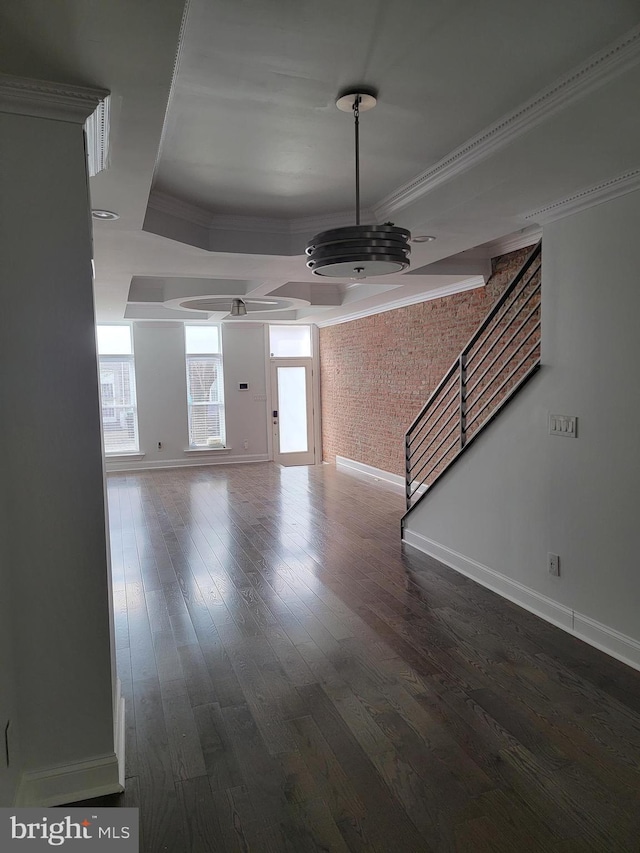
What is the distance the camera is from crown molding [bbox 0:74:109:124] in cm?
192

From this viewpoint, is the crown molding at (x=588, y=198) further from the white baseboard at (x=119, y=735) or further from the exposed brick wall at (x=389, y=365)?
the white baseboard at (x=119, y=735)

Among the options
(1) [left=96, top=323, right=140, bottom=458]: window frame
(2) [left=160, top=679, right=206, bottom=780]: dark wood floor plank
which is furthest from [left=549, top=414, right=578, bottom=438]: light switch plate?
(1) [left=96, top=323, right=140, bottom=458]: window frame

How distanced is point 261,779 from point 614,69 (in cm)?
305

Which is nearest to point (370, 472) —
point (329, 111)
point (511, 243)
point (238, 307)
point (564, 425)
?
point (238, 307)

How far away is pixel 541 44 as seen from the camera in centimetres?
211

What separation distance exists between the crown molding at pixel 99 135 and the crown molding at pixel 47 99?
44 millimetres

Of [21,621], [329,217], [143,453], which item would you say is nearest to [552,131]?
[329,217]

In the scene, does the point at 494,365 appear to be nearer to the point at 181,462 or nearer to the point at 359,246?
the point at 359,246

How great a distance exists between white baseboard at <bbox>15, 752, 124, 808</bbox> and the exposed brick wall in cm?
517

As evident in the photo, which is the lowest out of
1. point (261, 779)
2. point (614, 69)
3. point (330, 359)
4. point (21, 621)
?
point (261, 779)

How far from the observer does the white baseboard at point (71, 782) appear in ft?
7.04

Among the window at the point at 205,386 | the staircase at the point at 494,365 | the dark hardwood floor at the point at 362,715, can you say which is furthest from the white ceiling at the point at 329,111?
the window at the point at 205,386

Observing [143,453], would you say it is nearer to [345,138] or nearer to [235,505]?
[235,505]

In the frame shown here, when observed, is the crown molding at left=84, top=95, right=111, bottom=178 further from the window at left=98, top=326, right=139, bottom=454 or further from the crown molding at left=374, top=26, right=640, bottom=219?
the window at left=98, top=326, right=139, bottom=454
